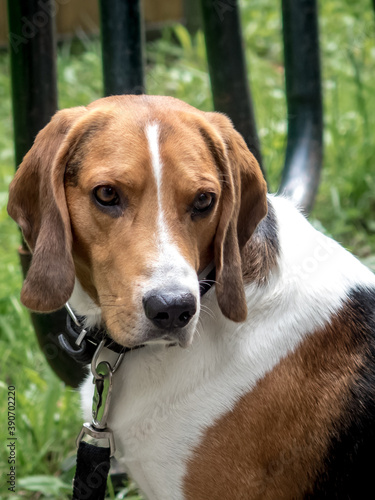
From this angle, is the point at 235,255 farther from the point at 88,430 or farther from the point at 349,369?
the point at 88,430

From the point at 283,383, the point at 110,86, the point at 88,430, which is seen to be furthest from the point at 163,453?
the point at 110,86

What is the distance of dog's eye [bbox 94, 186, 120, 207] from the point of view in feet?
7.72

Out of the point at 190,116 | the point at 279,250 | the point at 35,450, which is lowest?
the point at 35,450

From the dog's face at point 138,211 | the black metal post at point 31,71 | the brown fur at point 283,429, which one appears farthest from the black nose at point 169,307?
the black metal post at point 31,71

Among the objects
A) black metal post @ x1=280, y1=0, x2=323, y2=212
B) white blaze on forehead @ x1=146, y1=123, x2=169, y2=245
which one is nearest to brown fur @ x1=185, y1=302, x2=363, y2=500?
white blaze on forehead @ x1=146, y1=123, x2=169, y2=245

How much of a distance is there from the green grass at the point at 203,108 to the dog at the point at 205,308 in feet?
3.71

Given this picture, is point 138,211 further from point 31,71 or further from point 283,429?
point 31,71

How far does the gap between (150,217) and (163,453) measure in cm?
86

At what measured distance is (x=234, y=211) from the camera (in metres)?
2.56

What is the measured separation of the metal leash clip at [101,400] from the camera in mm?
2605

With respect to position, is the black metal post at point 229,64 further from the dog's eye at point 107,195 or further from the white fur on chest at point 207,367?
the dog's eye at point 107,195

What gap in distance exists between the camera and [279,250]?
2.66 metres

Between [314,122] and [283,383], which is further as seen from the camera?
[314,122]

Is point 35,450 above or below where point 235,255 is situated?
below
